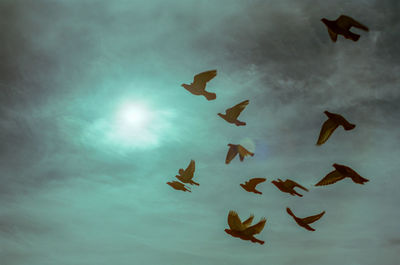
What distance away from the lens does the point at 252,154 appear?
1791 cm

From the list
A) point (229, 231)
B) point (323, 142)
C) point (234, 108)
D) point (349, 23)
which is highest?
point (349, 23)

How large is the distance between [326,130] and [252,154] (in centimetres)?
431

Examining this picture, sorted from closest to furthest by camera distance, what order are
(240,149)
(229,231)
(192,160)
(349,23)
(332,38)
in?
(349,23) < (332,38) < (229,231) < (240,149) < (192,160)

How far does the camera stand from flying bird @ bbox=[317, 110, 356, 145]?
586 inches

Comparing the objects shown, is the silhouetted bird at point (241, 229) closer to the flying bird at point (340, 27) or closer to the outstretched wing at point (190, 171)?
the outstretched wing at point (190, 171)

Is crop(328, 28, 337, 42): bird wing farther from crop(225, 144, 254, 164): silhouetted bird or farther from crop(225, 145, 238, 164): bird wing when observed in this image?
crop(225, 145, 238, 164): bird wing

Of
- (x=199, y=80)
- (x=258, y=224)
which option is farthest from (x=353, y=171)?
(x=199, y=80)

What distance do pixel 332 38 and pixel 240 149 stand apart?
7.67 m

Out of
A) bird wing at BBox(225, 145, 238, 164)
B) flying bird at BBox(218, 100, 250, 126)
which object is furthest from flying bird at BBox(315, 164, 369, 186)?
flying bird at BBox(218, 100, 250, 126)

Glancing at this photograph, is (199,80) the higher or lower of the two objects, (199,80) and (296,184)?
the higher

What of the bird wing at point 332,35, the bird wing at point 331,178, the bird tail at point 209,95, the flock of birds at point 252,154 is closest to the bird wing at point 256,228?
the flock of birds at point 252,154

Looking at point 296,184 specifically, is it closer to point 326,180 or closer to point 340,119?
point 326,180

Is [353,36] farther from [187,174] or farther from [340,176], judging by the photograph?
[187,174]

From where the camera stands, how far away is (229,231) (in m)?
16.0
